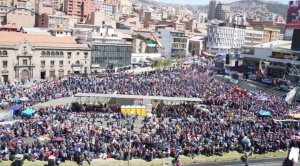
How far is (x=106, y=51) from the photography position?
213 feet

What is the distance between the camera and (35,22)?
105500 mm

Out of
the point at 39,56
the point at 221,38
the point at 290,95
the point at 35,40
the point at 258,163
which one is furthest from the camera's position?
the point at 221,38

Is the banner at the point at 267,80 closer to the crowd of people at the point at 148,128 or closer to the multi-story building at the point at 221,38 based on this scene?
the crowd of people at the point at 148,128

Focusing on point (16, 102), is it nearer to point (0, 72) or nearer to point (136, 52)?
point (0, 72)

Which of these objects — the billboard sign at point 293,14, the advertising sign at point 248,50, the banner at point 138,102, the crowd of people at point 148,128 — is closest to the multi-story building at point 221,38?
the advertising sign at point 248,50

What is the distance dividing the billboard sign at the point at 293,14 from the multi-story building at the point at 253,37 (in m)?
48.7

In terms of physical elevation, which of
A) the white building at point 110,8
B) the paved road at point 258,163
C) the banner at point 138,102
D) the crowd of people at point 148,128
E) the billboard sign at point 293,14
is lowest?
the paved road at point 258,163

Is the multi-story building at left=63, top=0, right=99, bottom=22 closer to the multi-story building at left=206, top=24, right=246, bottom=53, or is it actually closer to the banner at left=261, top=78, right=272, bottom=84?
the multi-story building at left=206, top=24, right=246, bottom=53

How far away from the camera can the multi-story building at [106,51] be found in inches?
2505

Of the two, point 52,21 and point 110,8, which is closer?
point 52,21

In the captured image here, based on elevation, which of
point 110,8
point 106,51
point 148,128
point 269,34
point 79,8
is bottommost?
point 148,128

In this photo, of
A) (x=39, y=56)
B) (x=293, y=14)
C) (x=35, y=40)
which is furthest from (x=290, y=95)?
(x=35, y=40)

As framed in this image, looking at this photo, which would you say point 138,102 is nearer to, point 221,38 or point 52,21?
point 221,38

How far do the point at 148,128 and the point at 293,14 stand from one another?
44521 millimetres
